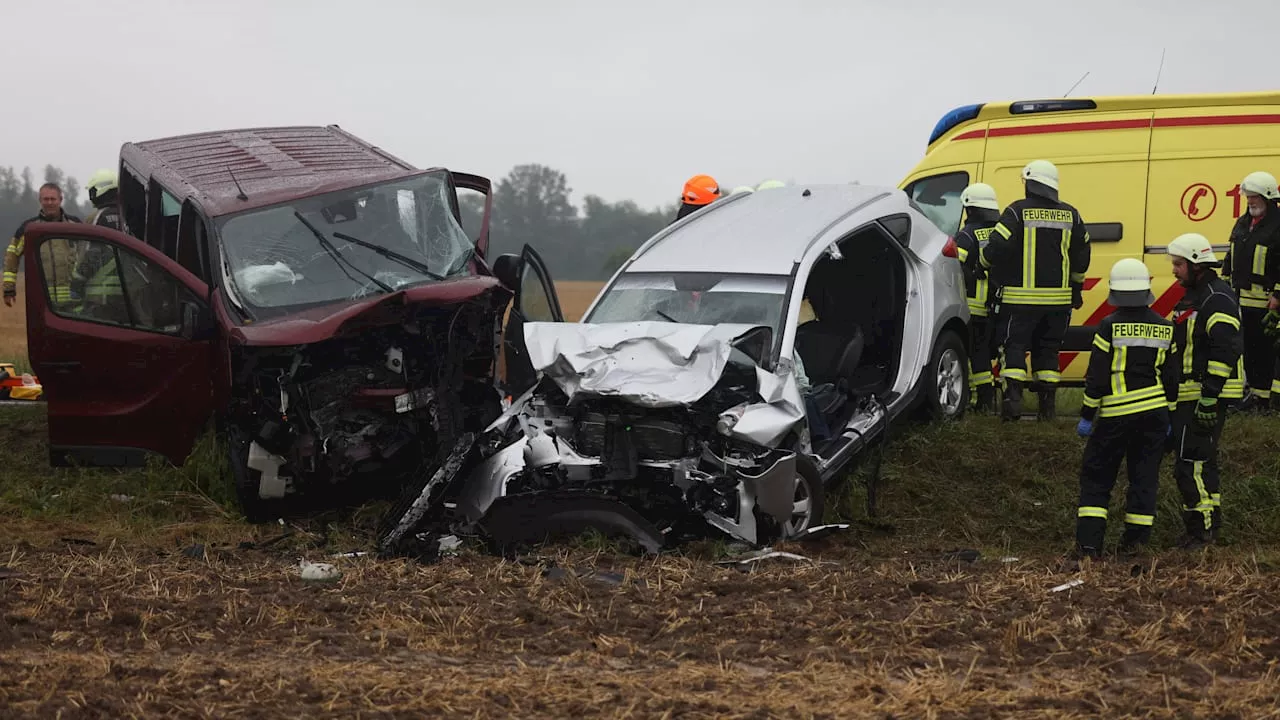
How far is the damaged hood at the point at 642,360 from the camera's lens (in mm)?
6930

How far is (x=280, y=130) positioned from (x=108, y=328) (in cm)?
304

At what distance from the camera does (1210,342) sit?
7.43m

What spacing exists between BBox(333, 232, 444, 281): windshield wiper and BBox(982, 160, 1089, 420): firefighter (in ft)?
12.4

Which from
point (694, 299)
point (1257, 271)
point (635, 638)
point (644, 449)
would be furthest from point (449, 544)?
point (1257, 271)

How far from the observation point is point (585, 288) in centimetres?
5269

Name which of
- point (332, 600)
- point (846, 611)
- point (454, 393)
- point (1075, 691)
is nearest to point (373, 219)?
point (454, 393)

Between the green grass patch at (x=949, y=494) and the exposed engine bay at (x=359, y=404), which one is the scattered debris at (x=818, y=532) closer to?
the green grass patch at (x=949, y=494)

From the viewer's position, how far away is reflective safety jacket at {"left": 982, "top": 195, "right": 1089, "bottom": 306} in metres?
9.48

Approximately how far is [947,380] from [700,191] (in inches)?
117

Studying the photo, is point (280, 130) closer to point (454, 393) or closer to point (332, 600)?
point (454, 393)

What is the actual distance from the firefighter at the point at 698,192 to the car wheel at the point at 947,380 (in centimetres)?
269

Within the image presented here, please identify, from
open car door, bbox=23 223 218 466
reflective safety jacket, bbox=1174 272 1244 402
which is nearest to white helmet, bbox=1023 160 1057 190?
reflective safety jacket, bbox=1174 272 1244 402

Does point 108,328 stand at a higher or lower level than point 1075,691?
higher

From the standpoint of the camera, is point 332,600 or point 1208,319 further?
point 1208,319
